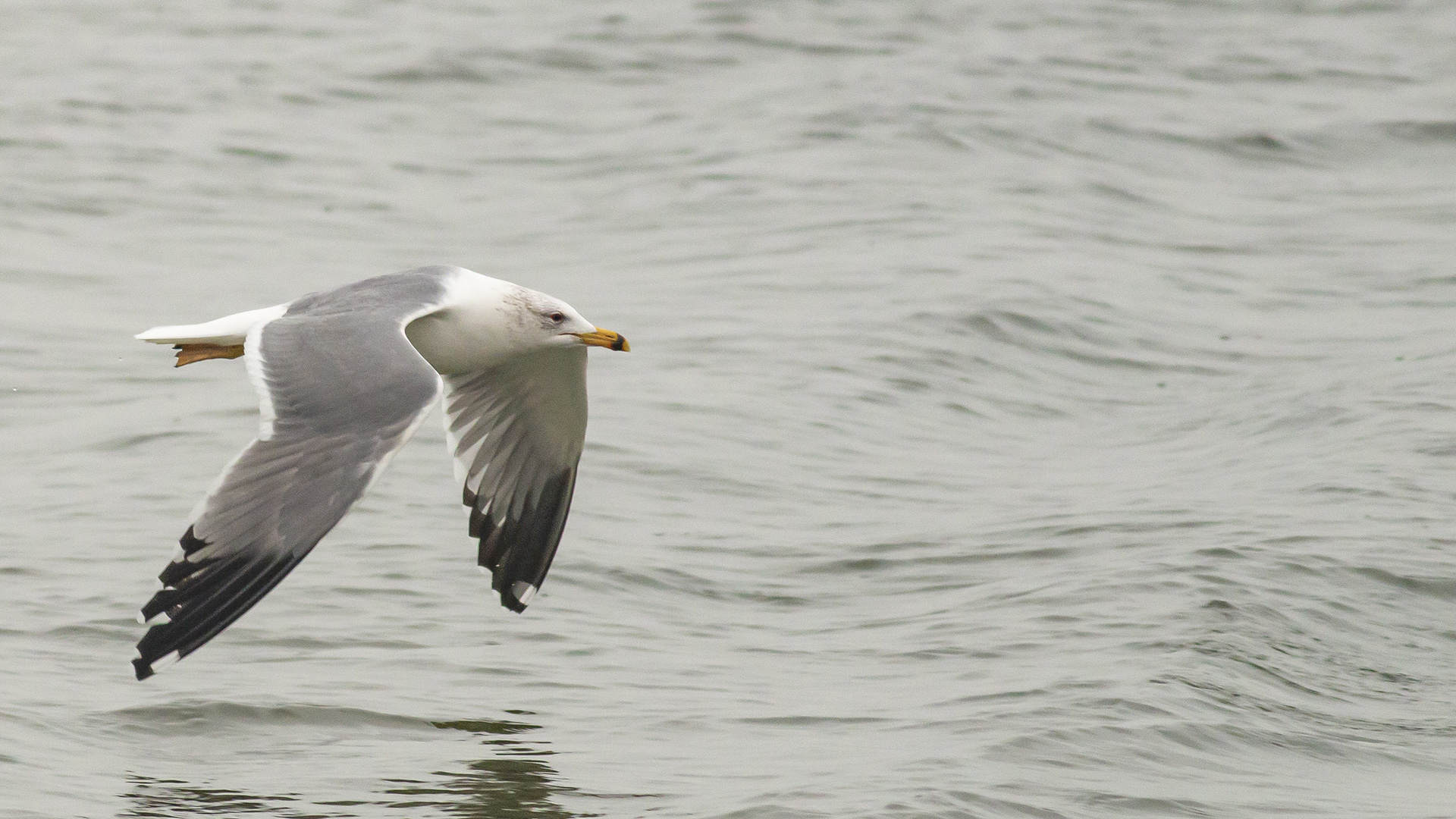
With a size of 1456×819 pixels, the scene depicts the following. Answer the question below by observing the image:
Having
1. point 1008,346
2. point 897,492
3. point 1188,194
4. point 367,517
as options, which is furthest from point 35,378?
point 1188,194

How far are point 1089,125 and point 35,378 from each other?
842 cm

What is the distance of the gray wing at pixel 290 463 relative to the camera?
499cm

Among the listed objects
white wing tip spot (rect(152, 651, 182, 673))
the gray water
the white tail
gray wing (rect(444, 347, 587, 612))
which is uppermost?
the white tail

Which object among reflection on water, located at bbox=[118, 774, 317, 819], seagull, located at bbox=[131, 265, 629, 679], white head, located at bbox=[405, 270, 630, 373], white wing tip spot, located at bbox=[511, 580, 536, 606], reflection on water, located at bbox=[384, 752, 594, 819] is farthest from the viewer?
white wing tip spot, located at bbox=[511, 580, 536, 606]

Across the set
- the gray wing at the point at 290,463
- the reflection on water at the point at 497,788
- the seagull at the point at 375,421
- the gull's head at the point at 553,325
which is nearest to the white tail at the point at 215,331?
the seagull at the point at 375,421

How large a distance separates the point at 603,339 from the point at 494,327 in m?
0.33

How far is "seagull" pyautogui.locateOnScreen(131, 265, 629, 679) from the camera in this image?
5059 mm

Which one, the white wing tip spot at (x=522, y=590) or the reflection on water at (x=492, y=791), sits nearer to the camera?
the reflection on water at (x=492, y=791)

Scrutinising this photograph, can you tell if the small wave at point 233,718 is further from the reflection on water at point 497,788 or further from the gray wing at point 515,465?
the gray wing at point 515,465

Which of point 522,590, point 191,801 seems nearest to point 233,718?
point 191,801

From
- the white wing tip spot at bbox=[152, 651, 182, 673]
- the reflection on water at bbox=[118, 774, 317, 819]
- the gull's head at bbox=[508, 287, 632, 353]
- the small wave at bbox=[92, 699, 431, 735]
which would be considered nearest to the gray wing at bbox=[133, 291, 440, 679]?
the white wing tip spot at bbox=[152, 651, 182, 673]

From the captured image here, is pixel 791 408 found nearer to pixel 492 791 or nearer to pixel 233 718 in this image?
pixel 233 718

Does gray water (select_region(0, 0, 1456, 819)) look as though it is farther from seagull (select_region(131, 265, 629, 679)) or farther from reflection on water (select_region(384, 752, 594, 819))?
seagull (select_region(131, 265, 629, 679))

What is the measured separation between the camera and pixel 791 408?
9.88 m
